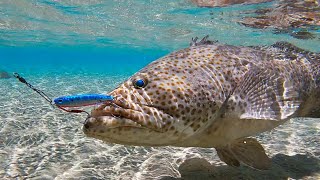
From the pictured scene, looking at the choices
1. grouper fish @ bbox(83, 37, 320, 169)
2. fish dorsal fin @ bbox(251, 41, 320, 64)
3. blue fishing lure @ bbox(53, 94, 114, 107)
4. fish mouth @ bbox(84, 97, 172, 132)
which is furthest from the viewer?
fish dorsal fin @ bbox(251, 41, 320, 64)

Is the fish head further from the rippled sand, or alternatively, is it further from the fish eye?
the rippled sand

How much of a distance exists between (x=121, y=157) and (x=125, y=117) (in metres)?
2.94

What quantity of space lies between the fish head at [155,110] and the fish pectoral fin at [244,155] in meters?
0.93

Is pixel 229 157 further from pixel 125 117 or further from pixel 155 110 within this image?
pixel 125 117

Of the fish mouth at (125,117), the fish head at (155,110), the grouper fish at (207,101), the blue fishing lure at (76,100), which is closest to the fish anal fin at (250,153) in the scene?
the grouper fish at (207,101)

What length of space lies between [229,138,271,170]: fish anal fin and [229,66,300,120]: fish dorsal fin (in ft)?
2.23

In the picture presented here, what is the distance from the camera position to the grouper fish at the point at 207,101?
2857 mm

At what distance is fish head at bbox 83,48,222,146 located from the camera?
2.78 meters

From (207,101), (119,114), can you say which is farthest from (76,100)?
(207,101)

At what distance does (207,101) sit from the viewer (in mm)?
3291

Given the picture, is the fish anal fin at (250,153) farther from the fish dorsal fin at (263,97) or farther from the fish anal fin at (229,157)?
the fish dorsal fin at (263,97)

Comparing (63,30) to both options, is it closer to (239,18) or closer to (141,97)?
(239,18)

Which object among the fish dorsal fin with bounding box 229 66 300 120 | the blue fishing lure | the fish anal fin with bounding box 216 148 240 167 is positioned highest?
the blue fishing lure

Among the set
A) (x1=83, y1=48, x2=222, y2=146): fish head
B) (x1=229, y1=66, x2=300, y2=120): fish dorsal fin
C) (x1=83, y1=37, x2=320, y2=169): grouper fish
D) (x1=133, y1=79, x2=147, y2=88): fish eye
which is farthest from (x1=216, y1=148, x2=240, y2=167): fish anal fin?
(x1=133, y1=79, x2=147, y2=88): fish eye
